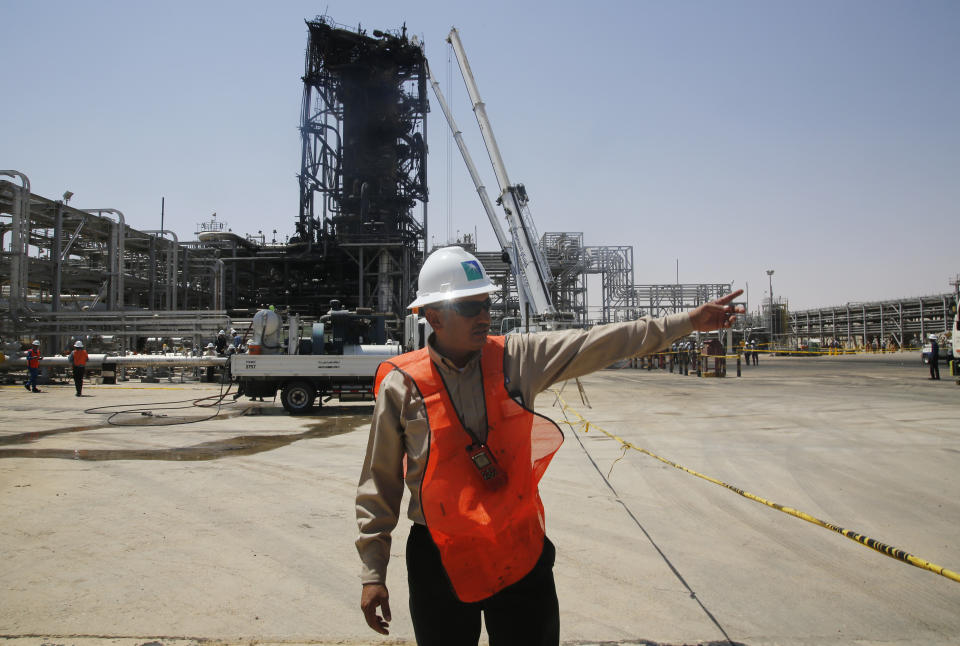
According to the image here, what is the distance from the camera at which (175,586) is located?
3773mm

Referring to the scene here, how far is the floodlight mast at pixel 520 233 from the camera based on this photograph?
2541 centimetres

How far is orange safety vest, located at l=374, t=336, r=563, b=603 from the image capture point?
5.66 ft

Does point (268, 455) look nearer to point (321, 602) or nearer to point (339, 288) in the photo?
point (321, 602)

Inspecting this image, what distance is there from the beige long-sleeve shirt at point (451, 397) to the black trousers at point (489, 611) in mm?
161

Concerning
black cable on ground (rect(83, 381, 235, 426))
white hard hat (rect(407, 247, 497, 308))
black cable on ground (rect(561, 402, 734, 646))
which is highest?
white hard hat (rect(407, 247, 497, 308))

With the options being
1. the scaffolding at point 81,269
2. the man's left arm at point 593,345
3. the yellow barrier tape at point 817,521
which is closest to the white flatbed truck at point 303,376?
the yellow barrier tape at point 817,521

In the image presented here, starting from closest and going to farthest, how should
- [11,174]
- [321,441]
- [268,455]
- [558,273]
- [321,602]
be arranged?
[321,602], [268,455], [321,441], [11,174], [558,273]

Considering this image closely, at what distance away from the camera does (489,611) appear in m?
1.82

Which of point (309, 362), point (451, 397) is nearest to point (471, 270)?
point (451, 397)

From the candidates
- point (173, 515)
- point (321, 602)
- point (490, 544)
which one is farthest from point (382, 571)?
point (173, 515)

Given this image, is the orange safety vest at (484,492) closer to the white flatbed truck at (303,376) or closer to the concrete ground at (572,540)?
the concrete ground at (572,540)

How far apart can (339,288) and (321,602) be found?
118 ft

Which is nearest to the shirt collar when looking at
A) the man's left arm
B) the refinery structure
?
the man's left arm

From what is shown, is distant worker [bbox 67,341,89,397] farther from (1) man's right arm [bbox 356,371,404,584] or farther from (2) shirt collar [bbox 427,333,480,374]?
(2) shirt collar [bbox 427,333,480,374]
